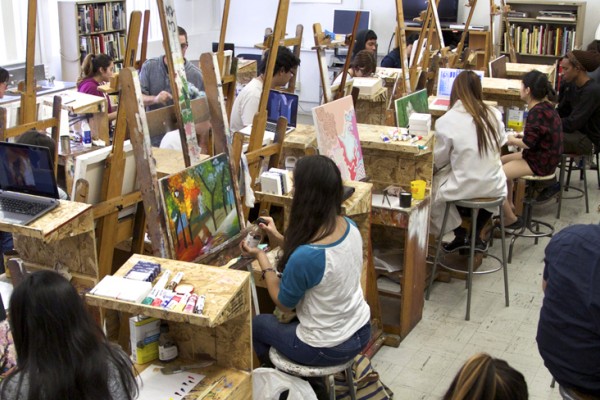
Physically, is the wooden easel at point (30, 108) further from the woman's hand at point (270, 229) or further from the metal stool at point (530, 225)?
the metal stool at point (530, 225)

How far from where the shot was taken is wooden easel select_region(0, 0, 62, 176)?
14.0 ft

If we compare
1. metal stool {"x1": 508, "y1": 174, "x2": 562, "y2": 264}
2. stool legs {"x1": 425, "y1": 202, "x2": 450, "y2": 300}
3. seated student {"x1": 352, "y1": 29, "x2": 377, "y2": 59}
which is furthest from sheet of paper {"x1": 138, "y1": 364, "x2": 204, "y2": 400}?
seated student {"x1": 352, "y1": 29, "x2": 377, "y2": 59}

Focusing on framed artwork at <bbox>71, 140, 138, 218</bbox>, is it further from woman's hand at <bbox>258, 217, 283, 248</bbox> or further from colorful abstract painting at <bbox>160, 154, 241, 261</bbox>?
woman's hand at <bbox>258, 217, 283, 248</bbox>

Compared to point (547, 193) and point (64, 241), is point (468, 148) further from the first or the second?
point (64, 241)

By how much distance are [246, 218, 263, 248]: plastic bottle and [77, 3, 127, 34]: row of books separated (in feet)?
20.4

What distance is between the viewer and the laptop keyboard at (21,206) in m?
3.00

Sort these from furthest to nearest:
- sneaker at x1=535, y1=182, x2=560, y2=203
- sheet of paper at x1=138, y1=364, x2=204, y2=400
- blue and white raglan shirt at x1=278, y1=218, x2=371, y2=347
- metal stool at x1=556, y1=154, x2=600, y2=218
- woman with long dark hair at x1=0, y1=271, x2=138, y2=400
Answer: sneaker at x1=535, y1=182, x2=560, y2=203 < metal stool at x1=556, y1=154, x2=600, y2=218 < blue and white raglan shirt at x1=278, y1=218, x2=371, y2=347 < sheet of paper at x1=138, y1=364, x2=204, y2=400 < woman with long dark hair at x1=0, y1=271, x2=138, y2=400

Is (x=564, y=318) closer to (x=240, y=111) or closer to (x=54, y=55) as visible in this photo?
(x=240, y=111)

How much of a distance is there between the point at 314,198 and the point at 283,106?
201 centimetres

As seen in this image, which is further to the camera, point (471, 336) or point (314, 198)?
point (471, 336)

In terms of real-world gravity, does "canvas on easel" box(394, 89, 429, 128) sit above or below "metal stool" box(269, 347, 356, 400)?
above

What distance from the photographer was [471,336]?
180 inches

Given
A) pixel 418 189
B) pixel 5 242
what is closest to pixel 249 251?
pixel 418 189

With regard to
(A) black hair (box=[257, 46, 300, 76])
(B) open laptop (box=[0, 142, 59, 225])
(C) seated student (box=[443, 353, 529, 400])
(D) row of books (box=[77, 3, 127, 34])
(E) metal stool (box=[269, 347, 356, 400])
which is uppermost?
(D) row of books (box=[77, 3, 127, 34])
